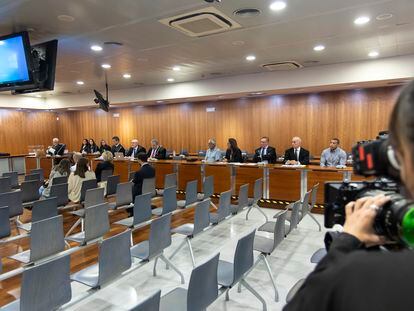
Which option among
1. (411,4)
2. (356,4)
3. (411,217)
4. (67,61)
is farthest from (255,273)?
(67,61)

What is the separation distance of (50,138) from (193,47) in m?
11.5

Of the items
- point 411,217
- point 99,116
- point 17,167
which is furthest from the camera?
point 99,116

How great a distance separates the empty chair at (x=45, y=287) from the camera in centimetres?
221

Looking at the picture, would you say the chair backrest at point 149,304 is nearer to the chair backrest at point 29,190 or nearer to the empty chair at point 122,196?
the empty chair at point 122,196

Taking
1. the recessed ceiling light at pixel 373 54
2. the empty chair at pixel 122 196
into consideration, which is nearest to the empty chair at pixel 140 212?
the empty chair at pixel 122 196

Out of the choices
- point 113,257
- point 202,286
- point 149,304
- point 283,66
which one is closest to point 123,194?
point 113,257

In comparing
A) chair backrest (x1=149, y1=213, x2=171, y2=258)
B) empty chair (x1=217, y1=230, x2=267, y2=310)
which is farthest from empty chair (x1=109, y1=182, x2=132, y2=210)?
empty chair (x1=217, y1=230, x2=267, y2=310)

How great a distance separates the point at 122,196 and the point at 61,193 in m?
1.14

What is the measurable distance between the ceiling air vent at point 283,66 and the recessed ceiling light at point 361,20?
9.05 ft

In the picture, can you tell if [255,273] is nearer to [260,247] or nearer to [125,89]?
[260,247]

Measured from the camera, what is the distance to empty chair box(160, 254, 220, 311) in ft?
7.04

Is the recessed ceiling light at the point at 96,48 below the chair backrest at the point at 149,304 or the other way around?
the other way around

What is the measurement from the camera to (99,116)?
48.0 ft

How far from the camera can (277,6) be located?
4.25m
